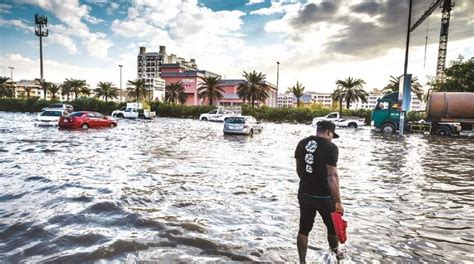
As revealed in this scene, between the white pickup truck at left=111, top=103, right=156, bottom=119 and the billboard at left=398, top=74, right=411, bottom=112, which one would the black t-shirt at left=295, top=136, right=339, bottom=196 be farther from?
the white pickup truck at left=111, top=103, right=156, bottom=119

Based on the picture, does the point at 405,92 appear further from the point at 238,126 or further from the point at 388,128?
the point at 238,126

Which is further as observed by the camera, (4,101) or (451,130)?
(4,101)

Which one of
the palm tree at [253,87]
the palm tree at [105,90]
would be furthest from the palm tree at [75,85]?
the palm tree at [253,87]

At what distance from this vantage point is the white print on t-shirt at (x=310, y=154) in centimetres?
370

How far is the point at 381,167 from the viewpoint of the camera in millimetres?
10977

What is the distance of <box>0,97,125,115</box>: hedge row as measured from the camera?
187 feet

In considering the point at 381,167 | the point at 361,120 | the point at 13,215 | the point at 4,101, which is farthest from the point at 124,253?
the point at 4,101

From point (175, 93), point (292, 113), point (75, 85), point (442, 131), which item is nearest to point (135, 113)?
point (175, 93)

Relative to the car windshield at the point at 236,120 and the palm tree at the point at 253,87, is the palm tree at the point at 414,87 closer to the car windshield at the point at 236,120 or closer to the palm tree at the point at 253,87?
the palm tree at the point at 253,87

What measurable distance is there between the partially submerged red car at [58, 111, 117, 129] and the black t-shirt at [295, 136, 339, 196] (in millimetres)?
23872

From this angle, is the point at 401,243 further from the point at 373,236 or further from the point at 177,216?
the point at 177,216

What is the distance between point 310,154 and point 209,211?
10.0 feet

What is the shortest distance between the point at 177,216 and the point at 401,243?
383 cm

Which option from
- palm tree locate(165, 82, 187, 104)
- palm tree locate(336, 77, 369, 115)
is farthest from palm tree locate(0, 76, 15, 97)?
palm tree locate(336, 77, 369, 115)
